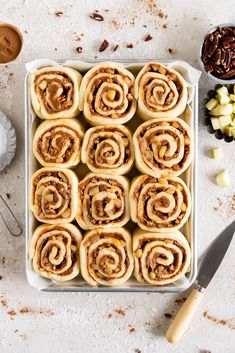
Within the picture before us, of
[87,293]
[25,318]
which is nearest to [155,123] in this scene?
[87,293]

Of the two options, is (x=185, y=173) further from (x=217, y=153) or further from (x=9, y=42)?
(x=9, y=42)

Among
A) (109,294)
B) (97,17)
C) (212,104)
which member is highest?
(97,17)

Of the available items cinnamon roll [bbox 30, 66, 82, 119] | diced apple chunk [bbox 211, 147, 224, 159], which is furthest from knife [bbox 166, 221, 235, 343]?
cinnamon roll [bbox 30, 66, 82, 119]

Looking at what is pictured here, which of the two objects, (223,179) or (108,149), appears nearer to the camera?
(108,149)

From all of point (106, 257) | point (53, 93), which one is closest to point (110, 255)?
point (106, 257)

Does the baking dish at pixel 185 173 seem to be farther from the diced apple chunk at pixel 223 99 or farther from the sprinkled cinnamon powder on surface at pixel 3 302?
the sprinkled cinnamon powder on surface at pixel 3 302

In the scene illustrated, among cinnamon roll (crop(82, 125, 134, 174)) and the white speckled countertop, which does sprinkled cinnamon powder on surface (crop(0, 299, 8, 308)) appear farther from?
cinnamon roll (crop(82, 125, 134, 174))

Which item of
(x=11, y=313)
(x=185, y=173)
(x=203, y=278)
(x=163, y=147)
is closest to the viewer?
(x=163, y=147)
